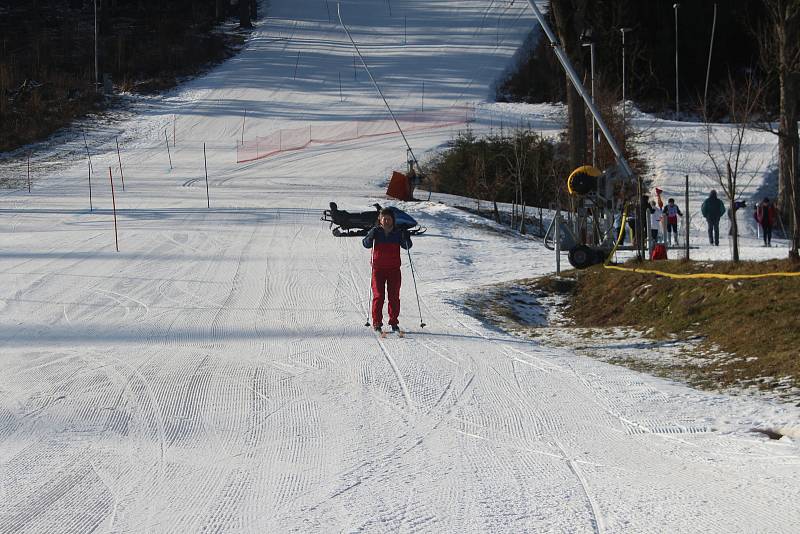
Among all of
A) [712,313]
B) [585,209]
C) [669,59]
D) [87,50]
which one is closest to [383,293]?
[712,313]

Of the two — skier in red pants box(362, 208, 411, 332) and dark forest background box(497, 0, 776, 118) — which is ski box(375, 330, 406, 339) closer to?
skier in red pants box(362, 208, 411, 332)

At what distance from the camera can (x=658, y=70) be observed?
59094 millimetres

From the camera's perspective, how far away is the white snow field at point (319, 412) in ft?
21.1

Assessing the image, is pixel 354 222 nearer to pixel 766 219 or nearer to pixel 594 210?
pixel 594 210

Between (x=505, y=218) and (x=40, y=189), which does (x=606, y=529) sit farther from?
(x=40, y=189)

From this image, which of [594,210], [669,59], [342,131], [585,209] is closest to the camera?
[594,210]

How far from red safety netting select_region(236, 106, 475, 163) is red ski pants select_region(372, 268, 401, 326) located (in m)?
35.6

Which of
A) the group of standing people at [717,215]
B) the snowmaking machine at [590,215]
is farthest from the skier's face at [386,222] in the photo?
the group of standing people at [717,215]

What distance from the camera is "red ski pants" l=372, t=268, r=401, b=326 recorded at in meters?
13.2

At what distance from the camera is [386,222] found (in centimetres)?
1312

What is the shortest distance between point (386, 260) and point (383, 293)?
46 centimetres

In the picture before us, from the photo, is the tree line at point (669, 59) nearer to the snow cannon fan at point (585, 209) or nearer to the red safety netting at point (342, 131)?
the red safety netting at point (342, 131)

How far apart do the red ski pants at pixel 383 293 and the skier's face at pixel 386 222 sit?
0.59 meters

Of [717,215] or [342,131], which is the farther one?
[342,131]
